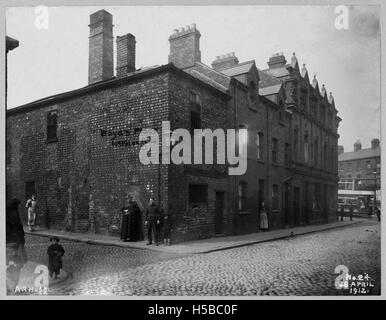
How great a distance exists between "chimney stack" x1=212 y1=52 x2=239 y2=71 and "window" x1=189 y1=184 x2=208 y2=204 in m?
7.05

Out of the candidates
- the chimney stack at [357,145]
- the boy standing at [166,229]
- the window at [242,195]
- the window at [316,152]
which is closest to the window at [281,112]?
the window at [316,152]

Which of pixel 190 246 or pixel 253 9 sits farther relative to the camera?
pixel 190 246

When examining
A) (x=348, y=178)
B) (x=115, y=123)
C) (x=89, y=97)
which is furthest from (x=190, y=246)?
(x=348, y=178)

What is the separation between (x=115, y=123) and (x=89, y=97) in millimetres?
1990

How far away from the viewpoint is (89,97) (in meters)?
12.3

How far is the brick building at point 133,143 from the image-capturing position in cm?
1122

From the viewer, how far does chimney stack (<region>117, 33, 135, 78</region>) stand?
44.1 feet

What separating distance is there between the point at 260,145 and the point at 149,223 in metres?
Answer: 6.32

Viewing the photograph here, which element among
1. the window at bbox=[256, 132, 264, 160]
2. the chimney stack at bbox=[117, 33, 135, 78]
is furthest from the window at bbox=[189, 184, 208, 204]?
the chimney stack at bbox=[117, 33, 135, 78]

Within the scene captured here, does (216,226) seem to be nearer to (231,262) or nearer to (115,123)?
(231,262)

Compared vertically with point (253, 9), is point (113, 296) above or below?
below

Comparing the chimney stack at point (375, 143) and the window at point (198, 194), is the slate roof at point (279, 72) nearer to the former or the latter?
the window at point (198, 194)

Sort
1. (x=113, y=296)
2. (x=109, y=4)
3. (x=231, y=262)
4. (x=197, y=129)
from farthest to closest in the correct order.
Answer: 1. (x=197, y=129)
2. (x=231, y=262)
3. (x=109, y=4)
4. (x=113, y=296)
